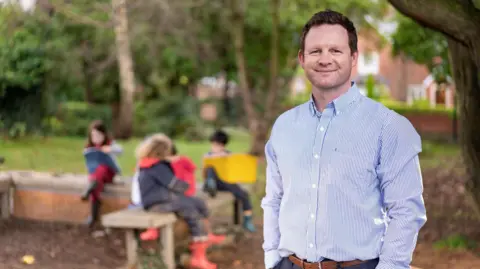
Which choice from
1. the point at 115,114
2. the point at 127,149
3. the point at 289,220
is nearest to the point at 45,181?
the point at 289,220

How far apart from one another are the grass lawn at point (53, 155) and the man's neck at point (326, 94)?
11.0 metres

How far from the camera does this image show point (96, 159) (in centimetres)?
837

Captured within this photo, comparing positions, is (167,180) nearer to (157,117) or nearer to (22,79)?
(22,79)

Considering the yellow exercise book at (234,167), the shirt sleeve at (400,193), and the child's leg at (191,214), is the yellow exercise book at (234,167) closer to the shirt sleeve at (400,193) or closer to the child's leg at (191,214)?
the child's leg at (191,214)

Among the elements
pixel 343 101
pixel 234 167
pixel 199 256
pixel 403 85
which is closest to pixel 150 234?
pixel 199 256

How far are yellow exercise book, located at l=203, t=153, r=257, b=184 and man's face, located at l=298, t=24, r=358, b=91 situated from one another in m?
5.53

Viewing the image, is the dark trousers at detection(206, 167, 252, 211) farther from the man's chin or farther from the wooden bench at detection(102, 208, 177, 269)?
the man's chin

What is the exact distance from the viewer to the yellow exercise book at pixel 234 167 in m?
8.09

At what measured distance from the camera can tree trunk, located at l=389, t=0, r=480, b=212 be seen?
5.33m

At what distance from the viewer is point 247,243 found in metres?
7.99

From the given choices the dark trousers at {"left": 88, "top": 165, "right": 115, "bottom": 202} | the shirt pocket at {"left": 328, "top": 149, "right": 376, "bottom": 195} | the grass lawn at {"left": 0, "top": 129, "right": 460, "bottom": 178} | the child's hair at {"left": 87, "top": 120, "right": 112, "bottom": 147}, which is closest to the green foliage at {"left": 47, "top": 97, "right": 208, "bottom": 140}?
the grass lawn at {"left": 0, "top": 129, "right": 460, "bottom": 178}

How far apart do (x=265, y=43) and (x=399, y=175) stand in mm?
28419

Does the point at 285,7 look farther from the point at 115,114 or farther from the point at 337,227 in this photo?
the point at 337,227

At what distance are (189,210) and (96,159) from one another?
7.54 feet
